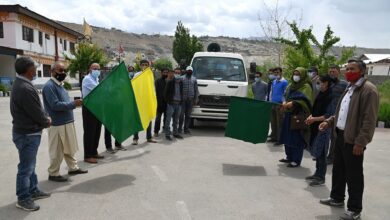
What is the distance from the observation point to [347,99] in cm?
447

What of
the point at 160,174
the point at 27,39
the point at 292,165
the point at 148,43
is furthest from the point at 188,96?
the point at 148,43

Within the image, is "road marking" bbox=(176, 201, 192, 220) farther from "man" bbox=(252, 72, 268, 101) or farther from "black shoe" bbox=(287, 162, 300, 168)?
"man" bbox=(252, 72, 268, 101)

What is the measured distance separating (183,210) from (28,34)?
32.3 meters

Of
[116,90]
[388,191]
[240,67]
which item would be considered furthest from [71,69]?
[388,191]

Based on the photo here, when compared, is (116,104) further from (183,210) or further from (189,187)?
(183,210)

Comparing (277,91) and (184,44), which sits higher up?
(184,44)

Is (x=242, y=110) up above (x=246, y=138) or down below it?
above

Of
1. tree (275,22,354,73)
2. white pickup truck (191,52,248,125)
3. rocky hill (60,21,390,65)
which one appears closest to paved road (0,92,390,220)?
white pickup truck (191,52,248,125)

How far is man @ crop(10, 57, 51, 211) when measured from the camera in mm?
4355

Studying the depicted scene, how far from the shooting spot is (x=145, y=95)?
791cm

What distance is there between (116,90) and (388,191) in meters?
4.82

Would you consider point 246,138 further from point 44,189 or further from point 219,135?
point 44,189

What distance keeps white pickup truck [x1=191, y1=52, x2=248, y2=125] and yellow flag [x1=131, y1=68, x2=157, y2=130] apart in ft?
7.56

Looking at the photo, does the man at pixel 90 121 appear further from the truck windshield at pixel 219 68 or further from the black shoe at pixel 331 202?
the truck windshield at pixel 219 68
